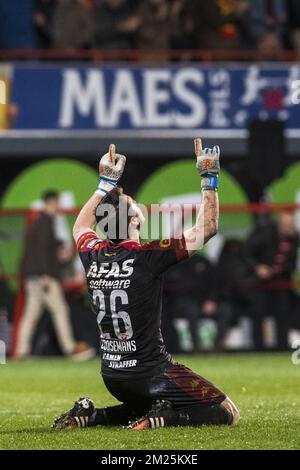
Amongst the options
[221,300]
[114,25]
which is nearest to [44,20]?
[114,25]

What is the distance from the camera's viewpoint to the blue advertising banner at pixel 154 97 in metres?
19.3

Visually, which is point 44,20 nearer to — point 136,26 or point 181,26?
point 136,26

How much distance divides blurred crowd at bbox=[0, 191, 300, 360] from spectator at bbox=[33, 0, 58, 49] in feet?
11.6

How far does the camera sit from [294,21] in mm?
21984

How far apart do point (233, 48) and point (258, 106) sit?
1.58m

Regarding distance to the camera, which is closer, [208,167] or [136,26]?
[208,167]

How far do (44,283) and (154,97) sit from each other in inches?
145

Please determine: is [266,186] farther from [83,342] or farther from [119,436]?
[119,436]

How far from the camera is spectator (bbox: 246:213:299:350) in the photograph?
61.0 ft

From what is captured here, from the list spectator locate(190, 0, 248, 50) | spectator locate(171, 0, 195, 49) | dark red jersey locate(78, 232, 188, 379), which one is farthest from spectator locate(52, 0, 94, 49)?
dark red jersey locate(78, 232, 188, 379)

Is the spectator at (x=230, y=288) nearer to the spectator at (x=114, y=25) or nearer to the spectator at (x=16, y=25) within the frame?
the spectator at (x=114, y=25)

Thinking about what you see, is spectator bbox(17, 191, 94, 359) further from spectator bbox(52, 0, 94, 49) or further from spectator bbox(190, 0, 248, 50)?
spectator bbox(190, 0, 248, 50)

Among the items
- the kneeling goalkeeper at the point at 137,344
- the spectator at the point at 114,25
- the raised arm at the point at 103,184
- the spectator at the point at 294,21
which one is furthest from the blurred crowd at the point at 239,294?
the kneeling goalkeeper at the point at 137,344
